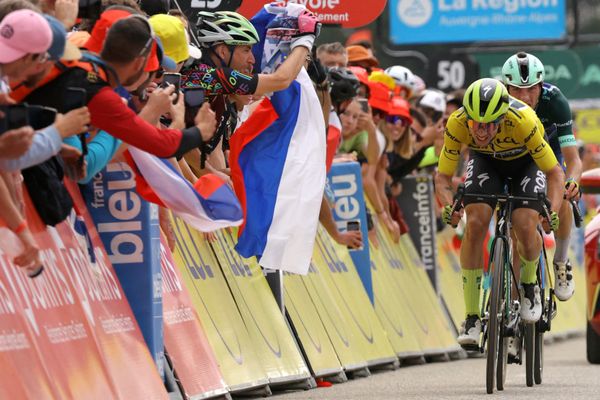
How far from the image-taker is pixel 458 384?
13430mm

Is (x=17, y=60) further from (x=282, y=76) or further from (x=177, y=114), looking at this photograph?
(x=282, y=76)

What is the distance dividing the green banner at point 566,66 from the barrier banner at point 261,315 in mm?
22357

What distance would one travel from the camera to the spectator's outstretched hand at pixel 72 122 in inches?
318

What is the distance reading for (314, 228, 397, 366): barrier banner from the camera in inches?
569

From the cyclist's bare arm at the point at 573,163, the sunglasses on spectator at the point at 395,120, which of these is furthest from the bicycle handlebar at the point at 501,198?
the sunglasses on spectator at the point at 395,120

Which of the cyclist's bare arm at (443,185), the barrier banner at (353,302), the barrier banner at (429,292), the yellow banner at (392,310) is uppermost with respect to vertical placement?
the cyclist's bare arm at (443,185)

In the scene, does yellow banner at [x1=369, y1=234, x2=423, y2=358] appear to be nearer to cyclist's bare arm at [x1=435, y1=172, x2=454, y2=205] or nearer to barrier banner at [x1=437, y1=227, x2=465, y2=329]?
barrier banner at [x1=437, y1=227, x2=465, y2=329]

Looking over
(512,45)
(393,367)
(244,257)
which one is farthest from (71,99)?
(512,45)

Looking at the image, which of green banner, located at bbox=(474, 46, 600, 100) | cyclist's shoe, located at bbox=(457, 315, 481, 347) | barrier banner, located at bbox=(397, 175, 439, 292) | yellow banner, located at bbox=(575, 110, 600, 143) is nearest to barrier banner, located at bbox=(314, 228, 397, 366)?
cyclist's shoe, located at bbox=(457, 315, 481, 347)

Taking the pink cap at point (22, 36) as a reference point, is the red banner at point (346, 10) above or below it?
below

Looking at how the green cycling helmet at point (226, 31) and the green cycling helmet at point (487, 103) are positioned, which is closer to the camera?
the green cycling helmet at point (226, 31)

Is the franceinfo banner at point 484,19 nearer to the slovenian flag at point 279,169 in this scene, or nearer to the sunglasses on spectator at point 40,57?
the slovenian flag at point 279,169

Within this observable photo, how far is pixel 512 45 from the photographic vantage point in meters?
35.8

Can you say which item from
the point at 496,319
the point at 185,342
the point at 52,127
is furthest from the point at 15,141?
the point at 496,319
